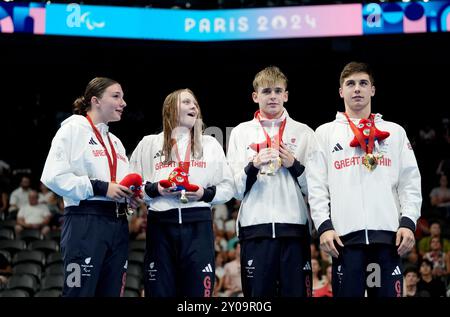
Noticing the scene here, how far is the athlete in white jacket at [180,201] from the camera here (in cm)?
495

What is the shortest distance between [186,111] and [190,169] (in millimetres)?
492

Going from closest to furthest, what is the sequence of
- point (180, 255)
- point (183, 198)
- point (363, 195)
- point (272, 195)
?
1. point (363, 195)
2. point (183, 198)
3. point (180, 255)
4. point (272, 195)

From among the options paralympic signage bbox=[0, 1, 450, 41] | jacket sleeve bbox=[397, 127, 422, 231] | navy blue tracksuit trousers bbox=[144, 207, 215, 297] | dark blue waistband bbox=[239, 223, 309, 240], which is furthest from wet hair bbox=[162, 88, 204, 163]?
paralympic signage bbox=[0, 1, 450, 41]

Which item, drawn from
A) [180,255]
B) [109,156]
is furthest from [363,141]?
[109,156]

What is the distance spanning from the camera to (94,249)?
4.82m

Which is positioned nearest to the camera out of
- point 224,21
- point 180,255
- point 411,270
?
point 180,255

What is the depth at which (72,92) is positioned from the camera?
14844 mm

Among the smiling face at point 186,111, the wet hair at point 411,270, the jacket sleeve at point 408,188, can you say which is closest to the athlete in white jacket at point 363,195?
the jacket sleeve at point 408,188

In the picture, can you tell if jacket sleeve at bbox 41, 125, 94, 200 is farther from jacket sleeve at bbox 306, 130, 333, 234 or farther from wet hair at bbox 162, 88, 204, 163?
jacket sleeve at bbox 306, 130, 333, 234

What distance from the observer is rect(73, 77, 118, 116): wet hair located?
533cm

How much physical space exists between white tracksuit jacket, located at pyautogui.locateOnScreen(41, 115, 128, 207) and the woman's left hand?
1.99 feet

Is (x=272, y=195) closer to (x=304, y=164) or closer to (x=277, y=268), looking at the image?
(x=304, y=164)
